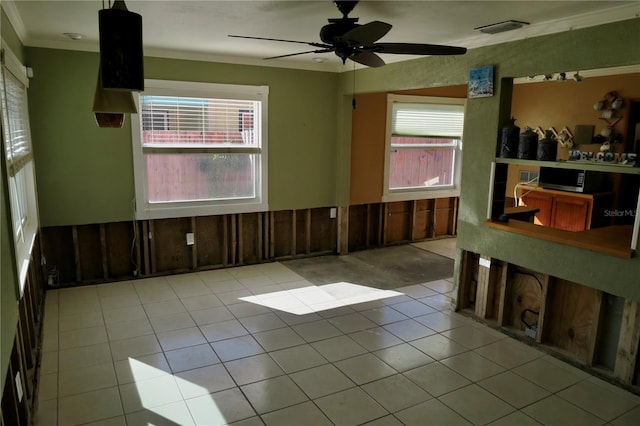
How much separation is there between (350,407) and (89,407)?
1640 mm

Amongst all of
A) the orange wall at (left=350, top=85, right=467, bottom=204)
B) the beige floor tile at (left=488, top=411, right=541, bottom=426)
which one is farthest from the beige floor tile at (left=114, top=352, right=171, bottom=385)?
the orange wall at (left=350, top=85, right=467, bottom=204)

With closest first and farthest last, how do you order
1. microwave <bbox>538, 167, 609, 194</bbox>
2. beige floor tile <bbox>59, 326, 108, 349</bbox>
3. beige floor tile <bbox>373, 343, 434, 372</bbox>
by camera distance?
1. beige floor tile <bbox>373, 343, 434, 372</bbox>
2. beige floor tile <bbox>59, 326, 108, 349</bbox>
3. microwave <bbox>538, 167, 609, 194</bbox>

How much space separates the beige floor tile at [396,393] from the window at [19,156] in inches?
94.4

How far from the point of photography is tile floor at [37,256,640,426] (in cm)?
282

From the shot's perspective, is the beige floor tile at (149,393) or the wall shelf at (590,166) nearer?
the beige floor tile at (149,393)

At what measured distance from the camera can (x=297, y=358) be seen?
3492 millimetres

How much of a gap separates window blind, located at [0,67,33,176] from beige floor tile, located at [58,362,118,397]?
1.44 metres

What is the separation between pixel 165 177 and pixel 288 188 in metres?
1.56

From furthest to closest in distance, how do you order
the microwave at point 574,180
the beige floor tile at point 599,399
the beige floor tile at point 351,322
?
the microwave at point 574,180 → the beige floor tile at point 351,322 → the beige floor tile at point 599,399

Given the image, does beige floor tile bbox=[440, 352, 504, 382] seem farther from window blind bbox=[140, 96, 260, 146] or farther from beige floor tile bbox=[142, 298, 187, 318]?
window blind bbox=[140, 96, 260, 146]

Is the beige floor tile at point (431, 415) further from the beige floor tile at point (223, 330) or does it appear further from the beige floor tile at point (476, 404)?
the beige floor tile at point (223, 330)

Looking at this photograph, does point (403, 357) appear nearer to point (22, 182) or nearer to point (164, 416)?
point (164, 416)

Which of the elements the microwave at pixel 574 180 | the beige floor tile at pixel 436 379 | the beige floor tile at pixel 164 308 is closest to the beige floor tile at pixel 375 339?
the beige floor tile at pixel 436 379

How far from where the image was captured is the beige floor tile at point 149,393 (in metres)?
2.86
